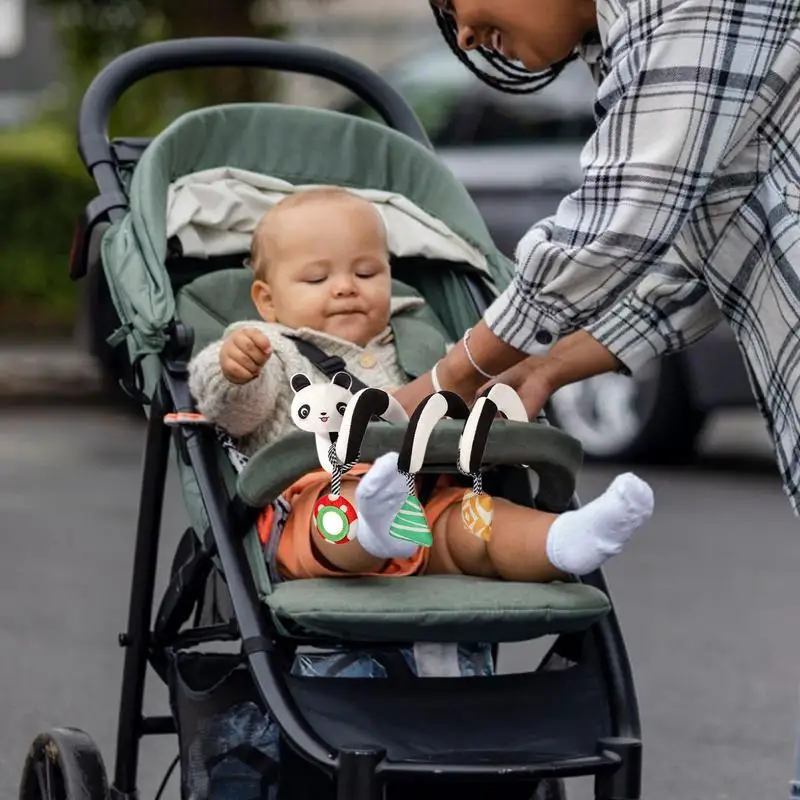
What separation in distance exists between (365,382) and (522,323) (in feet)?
2.73

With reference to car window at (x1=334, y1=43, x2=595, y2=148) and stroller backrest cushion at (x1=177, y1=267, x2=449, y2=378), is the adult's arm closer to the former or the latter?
stroller backrest cushion at (x1=177, y1=267, x2=449, y2=378)

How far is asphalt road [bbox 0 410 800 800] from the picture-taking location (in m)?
5.16

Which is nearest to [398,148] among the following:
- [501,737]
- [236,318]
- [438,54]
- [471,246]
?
[471,246]

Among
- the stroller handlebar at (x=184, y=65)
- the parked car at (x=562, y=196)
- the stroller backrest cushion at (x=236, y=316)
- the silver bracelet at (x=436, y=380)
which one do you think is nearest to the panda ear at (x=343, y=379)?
the silver bracelet at (x=436, y=380)

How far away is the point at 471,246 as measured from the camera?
4242 mm

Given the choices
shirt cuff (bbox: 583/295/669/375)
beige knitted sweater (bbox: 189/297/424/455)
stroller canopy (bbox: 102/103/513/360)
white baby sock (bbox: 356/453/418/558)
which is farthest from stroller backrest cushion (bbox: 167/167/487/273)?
white baby sock (bbox: 356/453/418/558)

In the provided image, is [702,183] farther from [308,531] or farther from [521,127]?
[521,127]

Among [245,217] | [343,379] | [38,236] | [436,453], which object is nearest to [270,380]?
[343,379]

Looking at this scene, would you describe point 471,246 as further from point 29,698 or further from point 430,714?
point 29,698

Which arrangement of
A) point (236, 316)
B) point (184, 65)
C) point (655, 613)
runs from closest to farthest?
point (236, 316), point (184, 65), point (655, 613)

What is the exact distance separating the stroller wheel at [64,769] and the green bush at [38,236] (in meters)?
11.7

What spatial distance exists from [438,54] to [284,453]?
7711 mm

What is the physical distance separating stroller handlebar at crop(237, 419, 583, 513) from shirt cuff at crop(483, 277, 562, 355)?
142 millimetres

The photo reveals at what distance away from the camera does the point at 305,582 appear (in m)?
3.19
